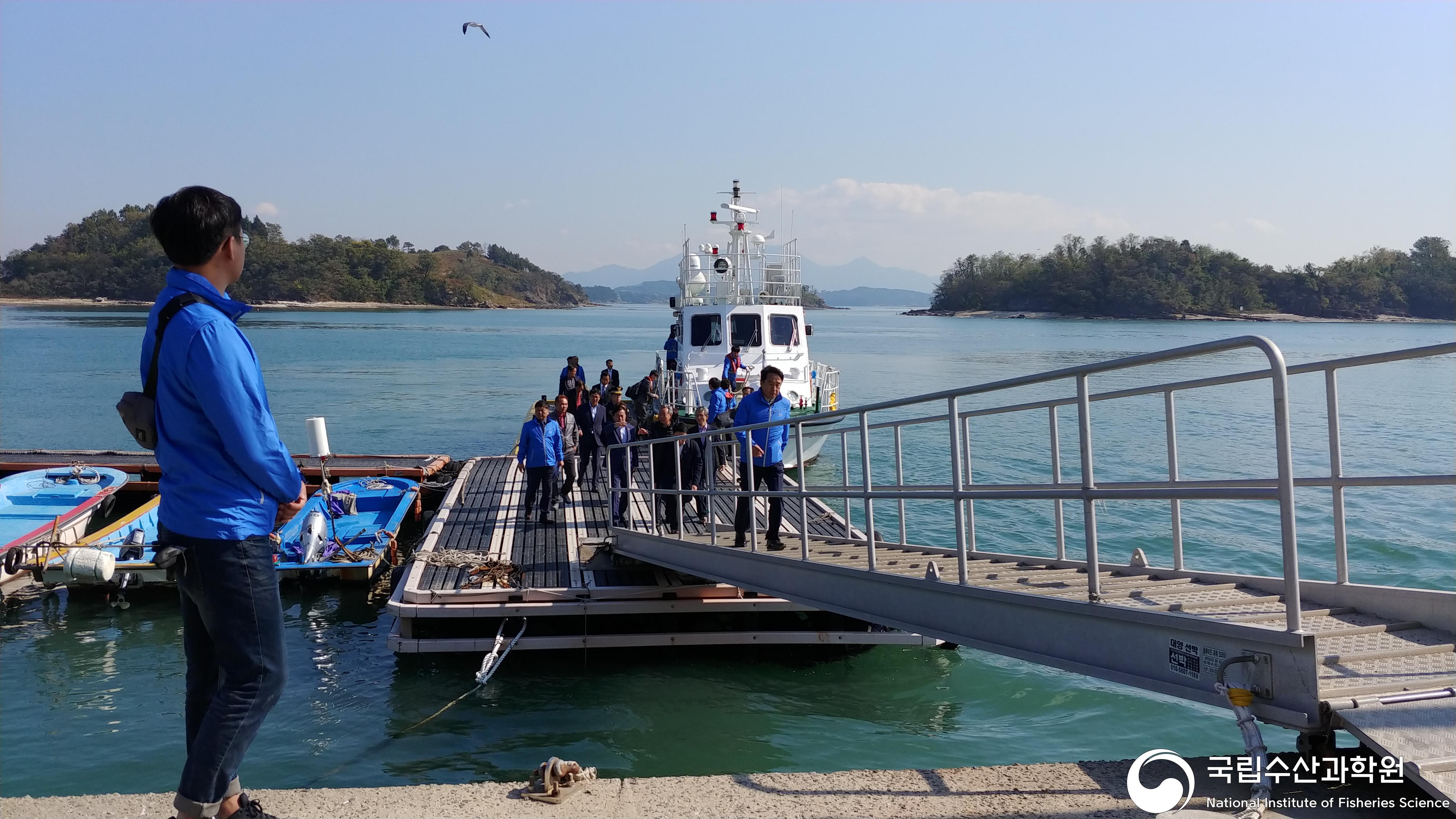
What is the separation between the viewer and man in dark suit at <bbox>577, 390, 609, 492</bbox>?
13.7 metres

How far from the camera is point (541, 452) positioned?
11219 millimetres

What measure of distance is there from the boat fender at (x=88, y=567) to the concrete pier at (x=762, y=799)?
9.07 meters

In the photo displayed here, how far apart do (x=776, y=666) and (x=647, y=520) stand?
311 centimetres

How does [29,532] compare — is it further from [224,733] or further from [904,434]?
[904,434]

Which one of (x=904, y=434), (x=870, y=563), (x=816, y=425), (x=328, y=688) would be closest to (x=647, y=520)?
(x=328, y=688)

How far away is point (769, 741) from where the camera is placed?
309 inches

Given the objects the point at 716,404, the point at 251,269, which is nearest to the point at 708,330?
the point at 716,404

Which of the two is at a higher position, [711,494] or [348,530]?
[711,494]

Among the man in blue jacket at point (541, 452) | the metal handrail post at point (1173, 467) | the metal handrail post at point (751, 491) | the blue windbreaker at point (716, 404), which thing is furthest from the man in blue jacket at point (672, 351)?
the metal handrail post at point (1173, 467)

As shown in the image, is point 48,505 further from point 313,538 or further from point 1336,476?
point 1336,476

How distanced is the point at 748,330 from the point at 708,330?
34.3 inches

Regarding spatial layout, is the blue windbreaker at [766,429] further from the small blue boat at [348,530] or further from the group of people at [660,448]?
the small blue boat at [348,530]

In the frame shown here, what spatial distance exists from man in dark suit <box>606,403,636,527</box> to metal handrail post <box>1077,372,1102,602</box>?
5.44m

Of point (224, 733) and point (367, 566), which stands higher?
point (224, 733)
